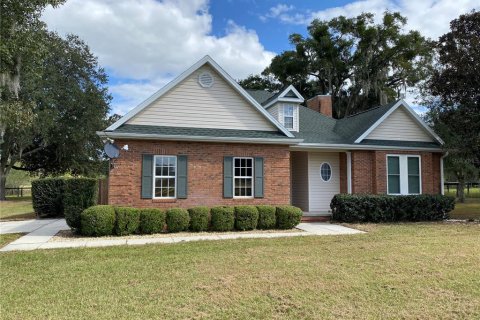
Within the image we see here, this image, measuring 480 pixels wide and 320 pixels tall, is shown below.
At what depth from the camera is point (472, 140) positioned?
15328 millimetres

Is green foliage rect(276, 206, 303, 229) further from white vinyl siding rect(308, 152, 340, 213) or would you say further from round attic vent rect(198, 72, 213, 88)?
round attic vent rect(198, 72, 213, 88)

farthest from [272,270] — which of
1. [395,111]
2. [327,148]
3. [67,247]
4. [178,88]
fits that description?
[395,111]

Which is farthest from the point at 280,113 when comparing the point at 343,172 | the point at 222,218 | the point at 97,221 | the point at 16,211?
the point at 16,211

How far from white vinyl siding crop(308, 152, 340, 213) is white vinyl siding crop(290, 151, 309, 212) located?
0.73 ft

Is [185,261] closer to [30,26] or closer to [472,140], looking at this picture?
[30,26]

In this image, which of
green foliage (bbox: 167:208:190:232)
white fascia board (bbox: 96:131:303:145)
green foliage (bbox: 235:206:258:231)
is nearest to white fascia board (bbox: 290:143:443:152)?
white fascia board (bbox: 96:131:303:145)

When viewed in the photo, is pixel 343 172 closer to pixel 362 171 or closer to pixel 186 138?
pixel 362 171

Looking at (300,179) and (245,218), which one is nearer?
(245,218)

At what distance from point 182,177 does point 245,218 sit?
2.67m

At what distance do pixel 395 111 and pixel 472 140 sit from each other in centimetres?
325

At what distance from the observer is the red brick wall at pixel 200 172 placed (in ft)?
40.7

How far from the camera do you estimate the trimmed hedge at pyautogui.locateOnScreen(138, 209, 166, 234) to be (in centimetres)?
1141

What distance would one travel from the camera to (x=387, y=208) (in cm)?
1443

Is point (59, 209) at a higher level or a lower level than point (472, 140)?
lower
